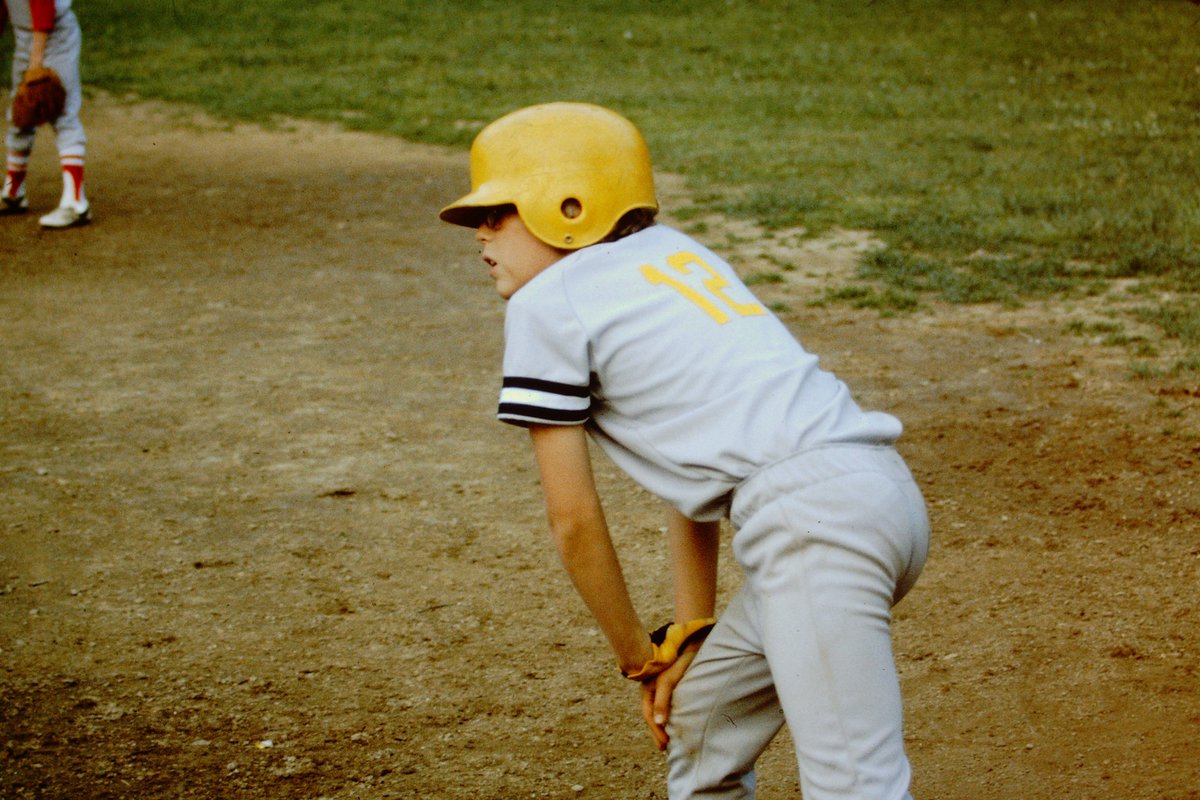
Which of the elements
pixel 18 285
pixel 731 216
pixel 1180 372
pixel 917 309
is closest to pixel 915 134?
pixel 731 216

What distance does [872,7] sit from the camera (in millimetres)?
18609

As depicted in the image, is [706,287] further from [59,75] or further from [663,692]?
[59,75]

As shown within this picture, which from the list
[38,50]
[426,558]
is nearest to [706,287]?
[426,558]

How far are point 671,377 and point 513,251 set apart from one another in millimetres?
352

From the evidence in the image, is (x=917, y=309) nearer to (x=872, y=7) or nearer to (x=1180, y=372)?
(x=1180, y=372)

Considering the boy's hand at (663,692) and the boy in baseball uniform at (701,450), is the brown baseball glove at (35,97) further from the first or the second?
the boy's hand at (663,692)

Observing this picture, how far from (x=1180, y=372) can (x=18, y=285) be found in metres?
5.58

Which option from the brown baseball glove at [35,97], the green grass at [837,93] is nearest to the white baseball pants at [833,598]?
the green grass at [837,93]

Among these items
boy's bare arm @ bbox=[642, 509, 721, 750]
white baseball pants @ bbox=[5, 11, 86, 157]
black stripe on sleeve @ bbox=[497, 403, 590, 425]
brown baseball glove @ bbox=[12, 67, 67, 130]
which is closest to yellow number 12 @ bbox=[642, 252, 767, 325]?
black stripe on sleeve @ bbox=[497, 403, 590, 425]

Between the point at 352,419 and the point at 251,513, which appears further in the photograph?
the point at 352,419

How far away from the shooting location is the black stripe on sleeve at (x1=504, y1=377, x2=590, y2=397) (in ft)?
7.09

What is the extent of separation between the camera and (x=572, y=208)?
2268 mm

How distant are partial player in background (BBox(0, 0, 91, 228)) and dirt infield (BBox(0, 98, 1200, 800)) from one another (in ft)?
4.76

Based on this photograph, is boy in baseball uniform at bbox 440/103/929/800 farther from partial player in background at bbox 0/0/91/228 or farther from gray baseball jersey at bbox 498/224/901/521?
partial player in background at bbox 0/0/91/228
